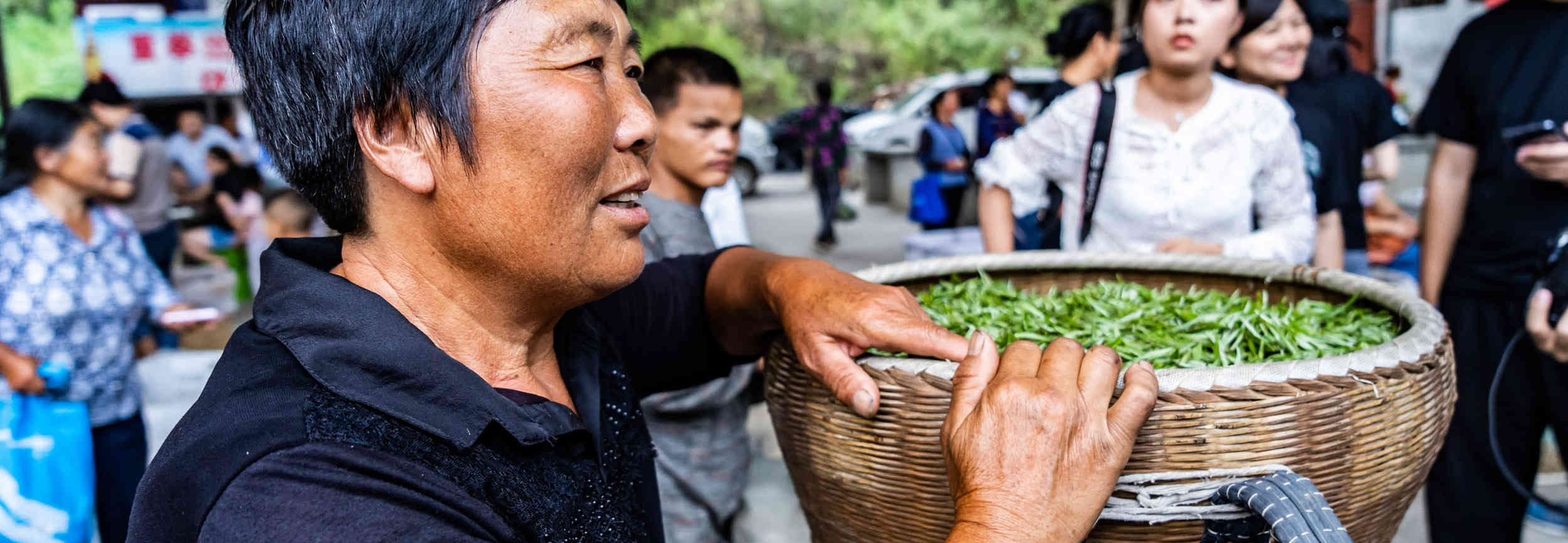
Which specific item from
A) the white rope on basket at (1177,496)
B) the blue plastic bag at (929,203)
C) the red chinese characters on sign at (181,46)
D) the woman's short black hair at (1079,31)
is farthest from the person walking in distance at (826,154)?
the white rope on basket at (1177,496)

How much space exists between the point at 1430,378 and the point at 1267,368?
0.27m

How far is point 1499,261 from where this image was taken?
2707 mm

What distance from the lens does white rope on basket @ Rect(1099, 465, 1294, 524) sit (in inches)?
42.8

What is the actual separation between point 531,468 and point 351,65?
1.53ft

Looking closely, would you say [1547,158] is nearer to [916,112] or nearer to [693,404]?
[693,404]

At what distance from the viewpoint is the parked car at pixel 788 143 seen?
19.3m

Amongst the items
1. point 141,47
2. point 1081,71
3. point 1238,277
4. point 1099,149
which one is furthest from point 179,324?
point 141,47

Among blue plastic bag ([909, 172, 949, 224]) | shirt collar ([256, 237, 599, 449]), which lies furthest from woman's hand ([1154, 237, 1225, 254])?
blue plastic bag ([909, 172, 949, 224])

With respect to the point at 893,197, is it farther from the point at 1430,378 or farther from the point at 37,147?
the point at 1430,378

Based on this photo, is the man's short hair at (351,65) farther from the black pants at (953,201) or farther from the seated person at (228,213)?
the black pants at (953,201)

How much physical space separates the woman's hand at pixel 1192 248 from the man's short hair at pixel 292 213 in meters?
3.53

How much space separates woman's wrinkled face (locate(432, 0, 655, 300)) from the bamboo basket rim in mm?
369

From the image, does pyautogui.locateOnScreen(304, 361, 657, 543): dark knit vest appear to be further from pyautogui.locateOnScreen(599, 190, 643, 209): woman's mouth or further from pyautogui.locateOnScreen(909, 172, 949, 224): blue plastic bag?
pyautogui.locateOnScreen(909, 172, 949, 224): blue plastic bag

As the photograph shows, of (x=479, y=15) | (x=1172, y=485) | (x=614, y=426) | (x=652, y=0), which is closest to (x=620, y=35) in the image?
(x=479, y=15)
